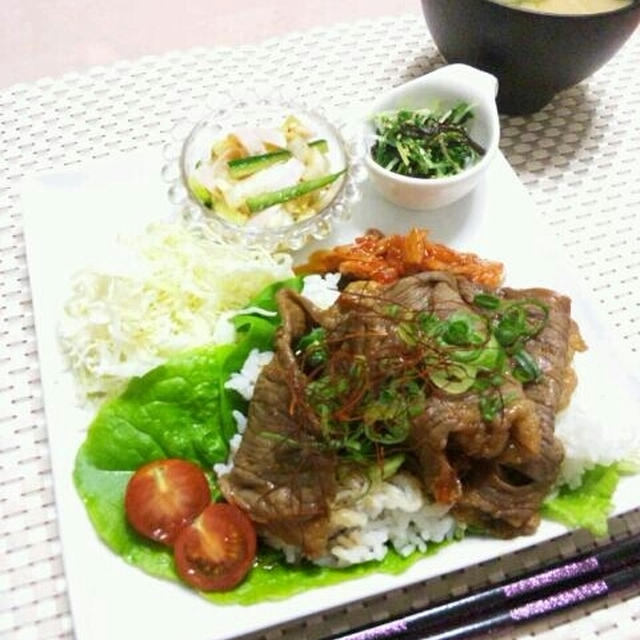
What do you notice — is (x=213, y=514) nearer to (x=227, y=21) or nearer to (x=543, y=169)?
(x=543, y=169)

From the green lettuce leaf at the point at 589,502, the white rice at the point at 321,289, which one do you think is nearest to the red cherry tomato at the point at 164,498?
the white rice at the point at 321,289

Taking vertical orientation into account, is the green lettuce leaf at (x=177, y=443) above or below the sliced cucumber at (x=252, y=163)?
below

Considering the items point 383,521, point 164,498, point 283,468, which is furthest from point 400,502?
point 164,498

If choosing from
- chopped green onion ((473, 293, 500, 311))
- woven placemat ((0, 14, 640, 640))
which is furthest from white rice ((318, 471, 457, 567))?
chopped green onion ((473, 293, 500, 311))

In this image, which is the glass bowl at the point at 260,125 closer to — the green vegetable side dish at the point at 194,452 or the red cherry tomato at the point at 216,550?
the green vegetable side dish at the point at 194,452

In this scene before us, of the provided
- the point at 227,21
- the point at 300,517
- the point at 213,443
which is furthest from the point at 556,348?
the point at 227,21
